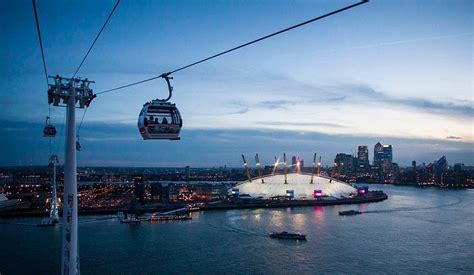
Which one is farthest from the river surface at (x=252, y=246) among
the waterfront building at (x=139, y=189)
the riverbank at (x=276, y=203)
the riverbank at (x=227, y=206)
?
the waterfront building at (x=139, y=189)

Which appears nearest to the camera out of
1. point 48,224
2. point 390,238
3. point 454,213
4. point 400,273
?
point 400,273

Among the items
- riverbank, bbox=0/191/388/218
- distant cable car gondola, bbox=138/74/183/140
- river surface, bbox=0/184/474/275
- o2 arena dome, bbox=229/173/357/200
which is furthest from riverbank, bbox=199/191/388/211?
distant cable car gondola, bbox=138/74/183/140

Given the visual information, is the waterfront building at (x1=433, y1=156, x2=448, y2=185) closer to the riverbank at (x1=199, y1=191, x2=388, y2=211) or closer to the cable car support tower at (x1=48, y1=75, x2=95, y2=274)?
the riverbank at (x1=199, y1=191, x2=388, y2=211)

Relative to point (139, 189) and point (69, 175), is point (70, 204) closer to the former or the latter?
point (69, 175)

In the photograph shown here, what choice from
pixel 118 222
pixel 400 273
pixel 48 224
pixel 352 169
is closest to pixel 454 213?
pixel 400 273

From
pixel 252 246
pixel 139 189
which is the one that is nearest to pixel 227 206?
pixel 139 189

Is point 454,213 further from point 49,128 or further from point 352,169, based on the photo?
point 352,169

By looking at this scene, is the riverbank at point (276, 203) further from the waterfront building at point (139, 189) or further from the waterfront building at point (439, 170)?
the waterfront building at point (439, 170)
